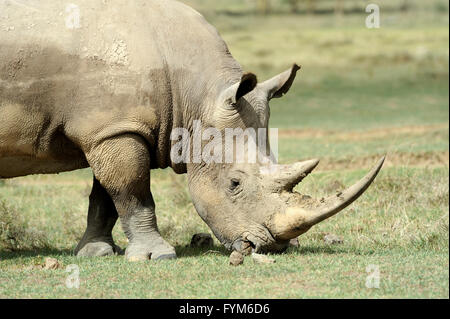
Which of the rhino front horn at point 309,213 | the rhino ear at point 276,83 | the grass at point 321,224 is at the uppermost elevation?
the rhino ear at point 276,83

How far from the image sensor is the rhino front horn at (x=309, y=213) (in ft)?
26.0

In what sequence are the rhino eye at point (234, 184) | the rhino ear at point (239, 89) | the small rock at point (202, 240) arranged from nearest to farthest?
the rhino ear at point (239, 89) → the rhino eye at point (234, 184) → the small rock at point (202, 240)

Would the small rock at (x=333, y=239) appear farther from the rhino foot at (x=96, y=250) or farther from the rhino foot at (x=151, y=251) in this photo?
the rhino foot at (x=96, y=250)

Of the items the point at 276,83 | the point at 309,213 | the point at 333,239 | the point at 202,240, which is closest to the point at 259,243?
the point at 309,213

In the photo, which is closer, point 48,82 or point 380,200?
point 48,82

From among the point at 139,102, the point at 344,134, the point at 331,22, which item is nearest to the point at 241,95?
the point at 139,102

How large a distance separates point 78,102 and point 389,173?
5988 mm

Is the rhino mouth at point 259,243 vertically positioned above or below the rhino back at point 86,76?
below

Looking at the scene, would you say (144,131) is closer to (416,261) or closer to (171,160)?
(171,160)

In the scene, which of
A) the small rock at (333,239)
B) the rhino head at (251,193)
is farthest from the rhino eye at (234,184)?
the small rock at (333,239)

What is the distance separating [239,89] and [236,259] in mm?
1559

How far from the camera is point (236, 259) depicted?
7930 mm

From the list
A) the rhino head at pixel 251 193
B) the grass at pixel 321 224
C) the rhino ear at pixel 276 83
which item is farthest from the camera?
the rhino ear at pixel 276 83

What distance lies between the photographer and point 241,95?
855 cm
